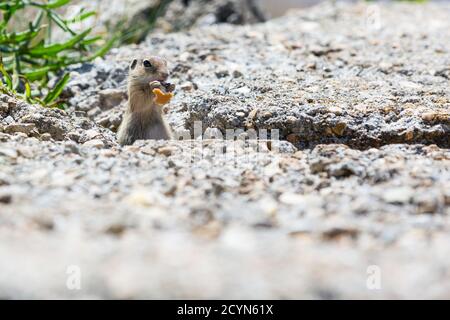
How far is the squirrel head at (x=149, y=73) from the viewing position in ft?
11.7

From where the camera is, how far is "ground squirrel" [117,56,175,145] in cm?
336

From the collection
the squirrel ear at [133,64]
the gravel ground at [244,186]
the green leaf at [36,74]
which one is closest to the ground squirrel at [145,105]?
the squirrel ear at [133,64]

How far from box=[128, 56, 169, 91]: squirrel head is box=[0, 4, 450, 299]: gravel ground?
16 centimetres

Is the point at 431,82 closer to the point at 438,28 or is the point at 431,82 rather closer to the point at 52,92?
the point at 438,28

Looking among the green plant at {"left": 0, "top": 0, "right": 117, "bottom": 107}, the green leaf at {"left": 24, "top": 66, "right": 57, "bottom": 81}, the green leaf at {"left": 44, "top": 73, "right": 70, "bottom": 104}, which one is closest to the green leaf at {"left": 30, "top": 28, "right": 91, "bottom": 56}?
the green plant at {"left": 0, "top": 0, "right": 117, "bottom": 107}

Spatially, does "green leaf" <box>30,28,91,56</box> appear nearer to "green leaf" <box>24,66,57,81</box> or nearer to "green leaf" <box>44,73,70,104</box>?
"green leaf" <box>24,66,57,81</box>

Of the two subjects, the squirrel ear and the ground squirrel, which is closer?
the ground squirrel

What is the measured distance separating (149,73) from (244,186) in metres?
1.48

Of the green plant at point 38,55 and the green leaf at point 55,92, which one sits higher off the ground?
the green plant at point 38,55

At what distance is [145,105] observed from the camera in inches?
137

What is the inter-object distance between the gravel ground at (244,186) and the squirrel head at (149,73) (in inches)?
6.2

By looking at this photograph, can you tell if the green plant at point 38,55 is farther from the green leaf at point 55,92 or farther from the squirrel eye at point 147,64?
the squirrel eye at point 147,64

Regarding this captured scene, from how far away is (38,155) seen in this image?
246 centimetres
